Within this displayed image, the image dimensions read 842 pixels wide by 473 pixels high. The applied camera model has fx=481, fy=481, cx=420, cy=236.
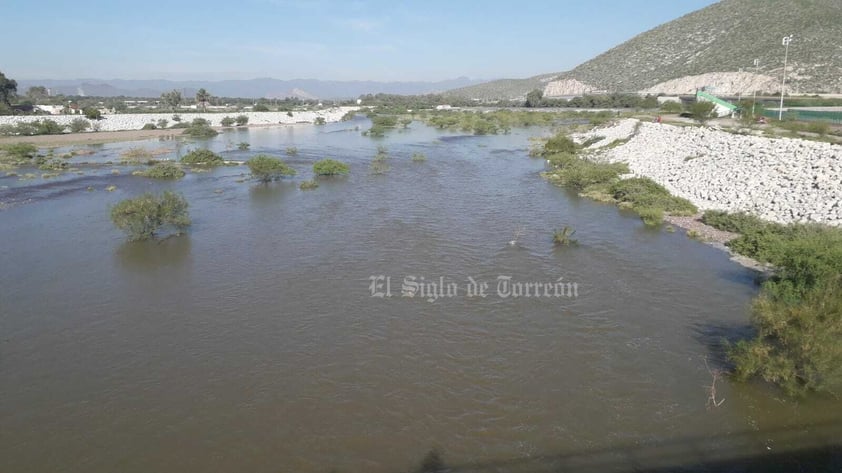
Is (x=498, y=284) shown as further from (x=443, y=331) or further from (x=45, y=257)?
(x=45, y=257)

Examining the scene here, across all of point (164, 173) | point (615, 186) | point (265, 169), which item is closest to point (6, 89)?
point (164, 173)

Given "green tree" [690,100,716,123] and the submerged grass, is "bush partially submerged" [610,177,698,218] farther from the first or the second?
"green tree" [690,100,716,123]

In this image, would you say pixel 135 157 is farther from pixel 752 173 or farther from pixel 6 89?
pixel 6 89

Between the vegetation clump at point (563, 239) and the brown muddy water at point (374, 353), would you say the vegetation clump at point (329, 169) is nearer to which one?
the brown muddy water at point (374, 353)

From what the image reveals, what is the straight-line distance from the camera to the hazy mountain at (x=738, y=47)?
6806 cm

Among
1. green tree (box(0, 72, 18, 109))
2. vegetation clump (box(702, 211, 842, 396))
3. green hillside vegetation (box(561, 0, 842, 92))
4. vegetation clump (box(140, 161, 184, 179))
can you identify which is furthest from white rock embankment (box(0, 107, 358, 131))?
vegetation clump (box(702, 211, 842, 396))

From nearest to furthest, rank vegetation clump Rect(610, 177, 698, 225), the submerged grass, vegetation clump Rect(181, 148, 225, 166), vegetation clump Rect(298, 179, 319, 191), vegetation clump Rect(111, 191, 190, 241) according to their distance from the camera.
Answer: vegetation clump Rect(111, 191, 190, 241)
vegetation clump Rect(610, 177, 698, 225)
the submerged grass
vegetation clump Rect(298, 179, 319, 191)
vegetation clump Rect(181, 148, 225, 166)

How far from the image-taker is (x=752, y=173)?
2144cm

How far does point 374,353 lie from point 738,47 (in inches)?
3861

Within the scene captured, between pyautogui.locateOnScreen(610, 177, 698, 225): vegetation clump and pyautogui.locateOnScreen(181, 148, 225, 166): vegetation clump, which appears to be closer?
pyautogui.locateOnScreen(610, 177, 698, 225): vegetation clump

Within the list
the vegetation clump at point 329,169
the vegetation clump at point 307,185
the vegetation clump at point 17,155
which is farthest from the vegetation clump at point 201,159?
the vegetation clump at point 17,155

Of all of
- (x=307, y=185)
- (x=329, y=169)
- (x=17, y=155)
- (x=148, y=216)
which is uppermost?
(x=17, y=155)

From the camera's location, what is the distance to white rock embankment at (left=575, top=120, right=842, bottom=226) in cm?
1761

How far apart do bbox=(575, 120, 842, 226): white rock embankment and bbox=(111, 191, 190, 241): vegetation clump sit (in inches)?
885
